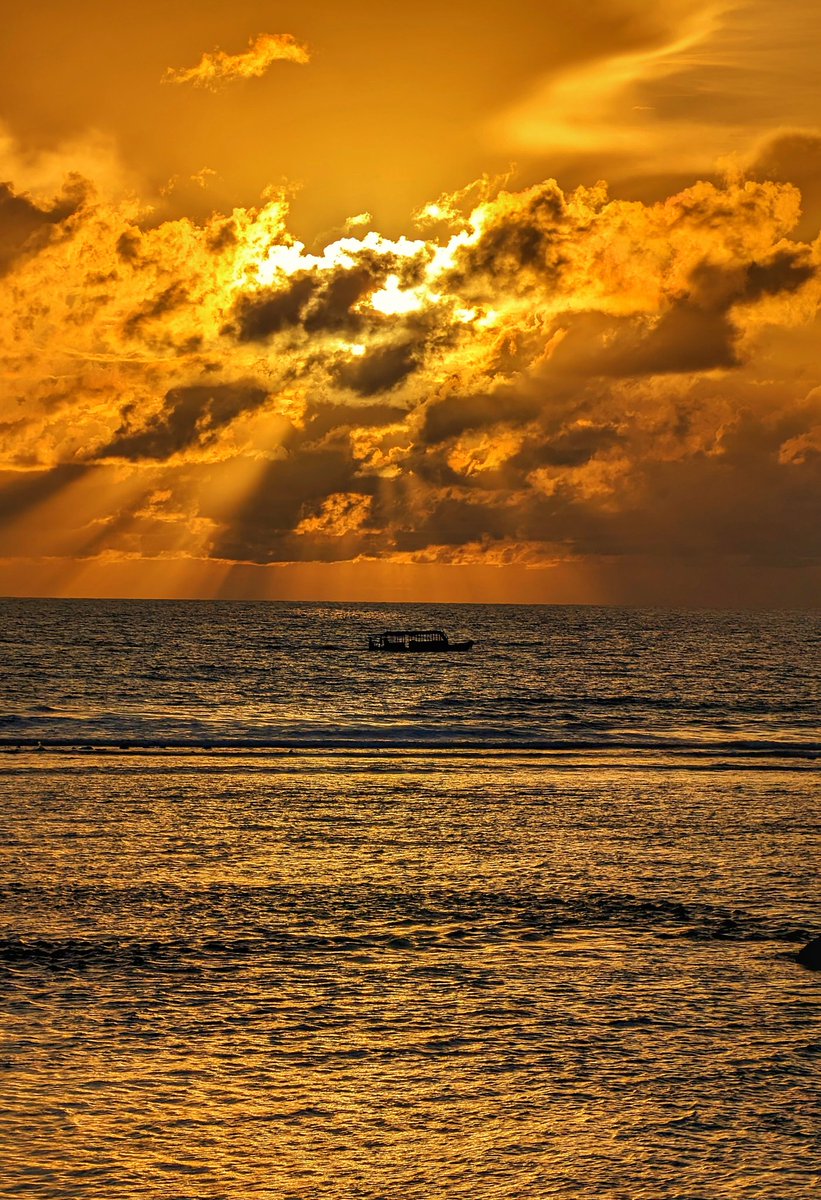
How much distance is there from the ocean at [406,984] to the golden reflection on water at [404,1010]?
0.05 metres

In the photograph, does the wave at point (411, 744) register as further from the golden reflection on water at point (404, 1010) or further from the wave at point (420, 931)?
the wave at point (420, 931)

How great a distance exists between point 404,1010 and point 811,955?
5.65 meters

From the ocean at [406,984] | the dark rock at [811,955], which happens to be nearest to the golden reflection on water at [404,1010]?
the ocean at [406,984]

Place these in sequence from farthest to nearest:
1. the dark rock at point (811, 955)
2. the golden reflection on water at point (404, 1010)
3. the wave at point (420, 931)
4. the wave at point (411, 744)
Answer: the wave at point (411, 744) → the wave at point (420, 931) → the dark rock at point (811, 955) → the golden reflection on water at point (404, 1010)

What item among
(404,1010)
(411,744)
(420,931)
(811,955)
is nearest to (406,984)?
(404,1010)

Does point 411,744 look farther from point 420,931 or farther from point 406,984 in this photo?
point 406,984

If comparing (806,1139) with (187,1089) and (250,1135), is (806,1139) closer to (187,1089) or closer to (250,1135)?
(250,1135)

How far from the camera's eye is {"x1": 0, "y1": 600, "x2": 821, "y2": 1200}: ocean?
1011cm

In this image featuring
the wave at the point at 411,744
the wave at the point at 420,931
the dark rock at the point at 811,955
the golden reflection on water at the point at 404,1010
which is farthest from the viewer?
the wave at the point at 411,744

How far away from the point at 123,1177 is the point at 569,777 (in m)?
30.0

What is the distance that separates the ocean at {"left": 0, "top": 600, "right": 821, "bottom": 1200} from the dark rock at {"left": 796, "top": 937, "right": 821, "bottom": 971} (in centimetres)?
17

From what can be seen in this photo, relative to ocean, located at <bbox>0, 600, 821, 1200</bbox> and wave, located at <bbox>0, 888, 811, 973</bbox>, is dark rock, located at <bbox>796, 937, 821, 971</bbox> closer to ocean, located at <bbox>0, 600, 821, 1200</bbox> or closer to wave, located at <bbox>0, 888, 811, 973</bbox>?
ocean, located at <bbox>0, 600, 821, 1200</bbox>

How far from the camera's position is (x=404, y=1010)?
13.9m

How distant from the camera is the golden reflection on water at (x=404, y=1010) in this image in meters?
10.0
